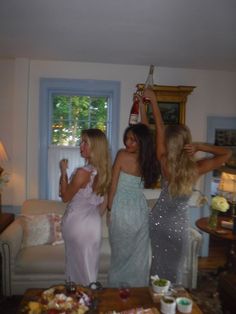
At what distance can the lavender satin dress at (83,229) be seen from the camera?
240 cm

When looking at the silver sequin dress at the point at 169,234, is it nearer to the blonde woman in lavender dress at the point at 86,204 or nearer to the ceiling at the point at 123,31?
the blonde woman in lavender dress at the point at 86,204

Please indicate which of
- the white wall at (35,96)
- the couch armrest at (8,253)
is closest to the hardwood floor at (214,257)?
the white wall at (35,96)

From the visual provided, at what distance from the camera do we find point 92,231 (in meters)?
2.42

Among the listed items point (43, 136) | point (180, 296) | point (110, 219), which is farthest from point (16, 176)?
point (180, 296)

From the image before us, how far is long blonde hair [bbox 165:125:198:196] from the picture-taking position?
89.4 inches

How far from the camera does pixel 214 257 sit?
15.1ft

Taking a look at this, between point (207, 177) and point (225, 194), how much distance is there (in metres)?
0.43

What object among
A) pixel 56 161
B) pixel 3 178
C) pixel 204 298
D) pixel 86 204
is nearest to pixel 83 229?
pixel 86 204

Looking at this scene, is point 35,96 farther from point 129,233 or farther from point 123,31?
point 129,233

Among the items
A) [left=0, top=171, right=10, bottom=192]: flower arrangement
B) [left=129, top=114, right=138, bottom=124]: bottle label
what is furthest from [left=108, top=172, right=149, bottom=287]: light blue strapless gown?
[left=0, top=171, right=10, bottom=192]: flower arrangement

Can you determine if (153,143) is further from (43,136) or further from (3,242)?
(43,136)

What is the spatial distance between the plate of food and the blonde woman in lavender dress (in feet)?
1.38

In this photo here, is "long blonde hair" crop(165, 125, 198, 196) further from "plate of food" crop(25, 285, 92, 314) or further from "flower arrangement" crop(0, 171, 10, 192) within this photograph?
"flower arrangement" crop(0, 171, 10, 192)

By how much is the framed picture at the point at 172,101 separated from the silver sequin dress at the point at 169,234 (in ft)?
7.04
